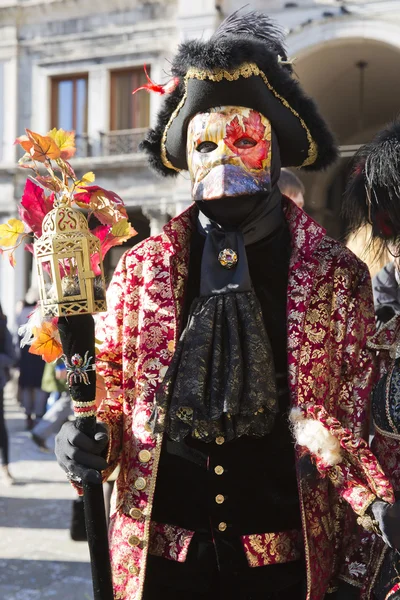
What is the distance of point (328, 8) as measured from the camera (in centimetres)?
985

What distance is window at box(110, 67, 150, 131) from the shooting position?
12367mm

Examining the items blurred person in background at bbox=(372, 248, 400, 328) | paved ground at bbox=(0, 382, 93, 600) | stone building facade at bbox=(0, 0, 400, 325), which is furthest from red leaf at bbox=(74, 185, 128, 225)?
stone building facade at bbox=(0, 0, 400, 325)

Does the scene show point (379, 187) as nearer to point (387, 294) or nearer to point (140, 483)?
point (140, 483)

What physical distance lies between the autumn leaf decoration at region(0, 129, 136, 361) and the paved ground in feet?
6.82

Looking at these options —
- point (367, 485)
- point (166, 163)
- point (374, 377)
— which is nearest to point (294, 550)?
point (367, 485)

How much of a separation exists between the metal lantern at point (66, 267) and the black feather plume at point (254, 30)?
66 centimetres

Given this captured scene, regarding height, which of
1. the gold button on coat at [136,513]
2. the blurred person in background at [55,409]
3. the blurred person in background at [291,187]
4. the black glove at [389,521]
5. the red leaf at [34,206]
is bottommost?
the blurred person in background at [55,409]

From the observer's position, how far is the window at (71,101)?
1273 cm

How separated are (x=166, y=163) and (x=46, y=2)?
1152cm

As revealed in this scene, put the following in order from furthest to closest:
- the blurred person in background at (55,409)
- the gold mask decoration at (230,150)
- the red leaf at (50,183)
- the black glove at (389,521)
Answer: the blurred person in background at (55,409), the gold mask decoration at (230,150), the red leaf at (50,183), the black glove at (389,521)

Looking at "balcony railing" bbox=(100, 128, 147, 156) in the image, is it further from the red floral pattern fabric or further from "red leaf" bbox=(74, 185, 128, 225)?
the red floral pattern fabric

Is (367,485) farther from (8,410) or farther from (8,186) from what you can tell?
(8,186)

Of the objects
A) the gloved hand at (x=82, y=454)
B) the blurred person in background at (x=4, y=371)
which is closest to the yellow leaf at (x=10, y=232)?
the gloved hand at (x=82, y=454)

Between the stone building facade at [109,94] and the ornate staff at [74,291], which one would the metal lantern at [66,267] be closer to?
the ornate staff at [74,291]
